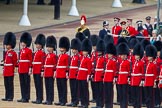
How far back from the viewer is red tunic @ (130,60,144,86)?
2738 cm

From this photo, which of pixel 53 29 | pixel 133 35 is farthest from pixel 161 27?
pixel 53 29

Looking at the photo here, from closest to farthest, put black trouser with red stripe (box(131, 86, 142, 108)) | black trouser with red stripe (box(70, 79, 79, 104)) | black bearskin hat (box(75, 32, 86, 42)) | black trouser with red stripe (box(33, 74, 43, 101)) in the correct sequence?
black trouser with red stripe (box(131, 86, 142, 108)), black trouser with red stripe (box(70, 79, 79, 104)), black trouser with red stripe (box(33, 74, 43, 101)), black bearskin hat (box(75, 32, 86, 42))

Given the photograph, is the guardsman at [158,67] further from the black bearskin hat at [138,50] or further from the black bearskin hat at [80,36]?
the black bearskin hat at [80,36]

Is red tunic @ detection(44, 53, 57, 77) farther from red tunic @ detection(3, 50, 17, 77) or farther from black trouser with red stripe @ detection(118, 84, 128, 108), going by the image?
black trouser with red stripe @ detection(118, 84, 128, 108)

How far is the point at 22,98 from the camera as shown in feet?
94.5

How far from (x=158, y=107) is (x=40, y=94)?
3.11 meters

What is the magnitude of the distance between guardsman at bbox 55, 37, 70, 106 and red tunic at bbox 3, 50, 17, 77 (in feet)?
4.15

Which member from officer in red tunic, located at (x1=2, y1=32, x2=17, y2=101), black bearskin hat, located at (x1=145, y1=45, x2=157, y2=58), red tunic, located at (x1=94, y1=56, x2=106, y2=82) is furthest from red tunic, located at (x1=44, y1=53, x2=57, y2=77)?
black bearskin hat, located at (x1=145, y1=45, x2=157, y2=58)

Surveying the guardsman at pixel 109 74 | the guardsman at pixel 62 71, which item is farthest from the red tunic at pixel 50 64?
the guardsman at pixel 109 74

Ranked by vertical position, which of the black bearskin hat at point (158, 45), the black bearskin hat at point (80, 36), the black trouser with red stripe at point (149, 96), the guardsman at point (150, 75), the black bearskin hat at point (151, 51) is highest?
the black bearskin hat at point (80, 36)

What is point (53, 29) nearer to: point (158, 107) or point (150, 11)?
point (150, 11)

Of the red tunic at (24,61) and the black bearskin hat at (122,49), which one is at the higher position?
the black bearskin hat at (122,49)

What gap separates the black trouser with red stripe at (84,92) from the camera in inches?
1105

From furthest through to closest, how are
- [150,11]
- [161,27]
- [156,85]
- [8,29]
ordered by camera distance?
[150,11]
[8,29]
[161,27]
[156,85]
